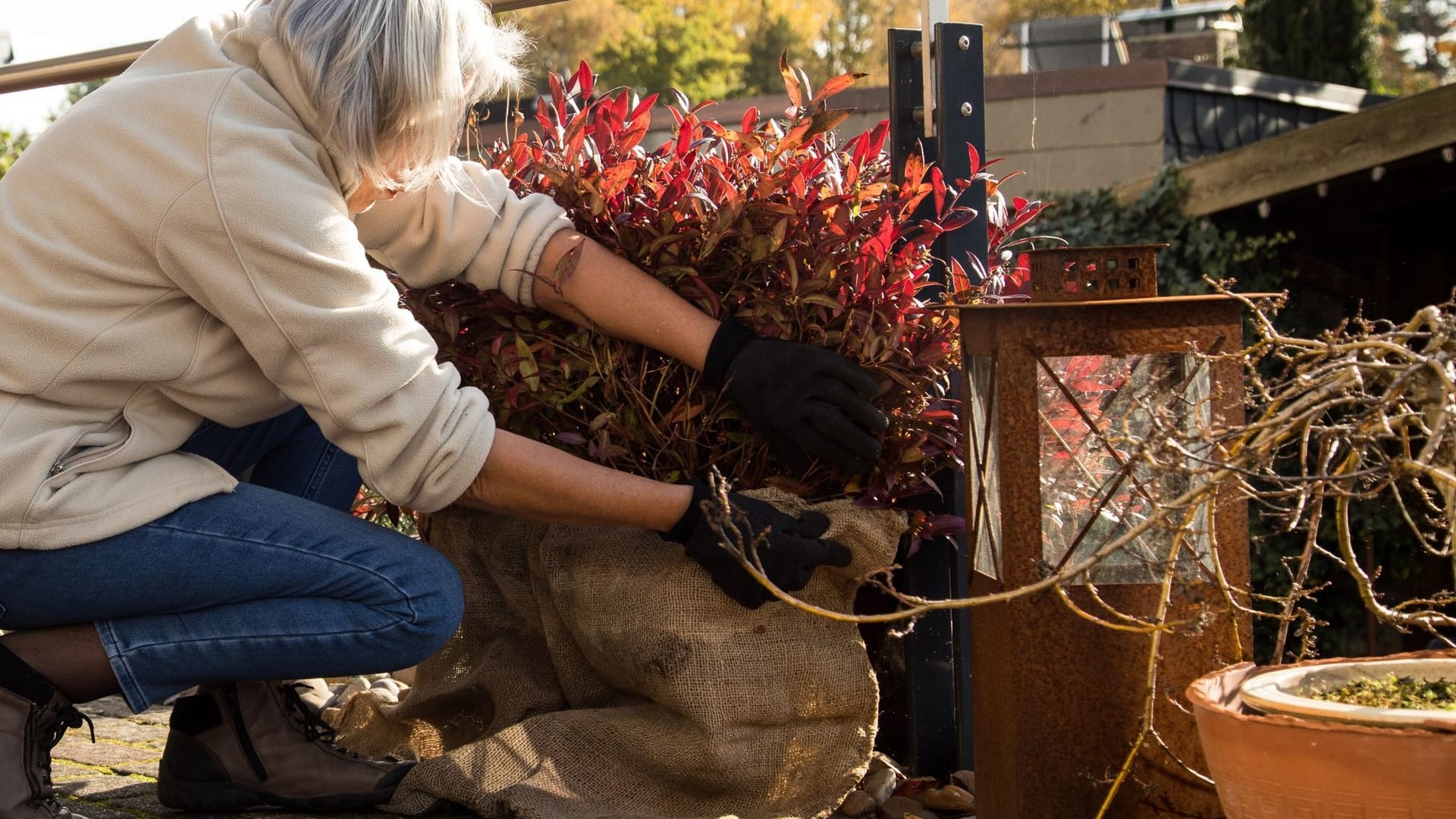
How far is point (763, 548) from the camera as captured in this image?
217cm

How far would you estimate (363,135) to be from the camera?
82.9 inches

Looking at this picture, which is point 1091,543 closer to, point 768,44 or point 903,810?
point 903,810

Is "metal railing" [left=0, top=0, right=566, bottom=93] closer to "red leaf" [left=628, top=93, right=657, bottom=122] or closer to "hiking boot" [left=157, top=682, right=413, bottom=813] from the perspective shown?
"red leaf" [left=628, top=93, right=657, bottom=122]

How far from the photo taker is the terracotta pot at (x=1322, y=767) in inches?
57.9

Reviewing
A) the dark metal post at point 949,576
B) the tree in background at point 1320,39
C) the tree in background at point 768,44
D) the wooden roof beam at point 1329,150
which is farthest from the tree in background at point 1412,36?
the dark metal post at point 949,576

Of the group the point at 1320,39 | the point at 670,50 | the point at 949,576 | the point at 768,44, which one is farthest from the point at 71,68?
the point at 768,44

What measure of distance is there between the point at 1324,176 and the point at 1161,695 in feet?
13.3

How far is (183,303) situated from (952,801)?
153 centimetres

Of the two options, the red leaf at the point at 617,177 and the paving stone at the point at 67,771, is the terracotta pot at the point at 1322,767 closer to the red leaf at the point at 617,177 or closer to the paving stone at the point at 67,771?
the red leaf at the point at 617,177

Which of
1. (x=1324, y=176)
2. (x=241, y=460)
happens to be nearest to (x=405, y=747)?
(x=241, y=460)

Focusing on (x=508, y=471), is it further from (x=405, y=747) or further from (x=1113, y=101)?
(x=1113, y=101)

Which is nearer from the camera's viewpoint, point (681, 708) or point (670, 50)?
point (681, 708)

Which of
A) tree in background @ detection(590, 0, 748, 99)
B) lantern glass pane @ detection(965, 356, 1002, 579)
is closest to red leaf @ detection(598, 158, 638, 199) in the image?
lantern glass pane @ detection(965, 356, 1002, 579)

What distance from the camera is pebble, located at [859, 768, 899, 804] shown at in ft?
8.03
